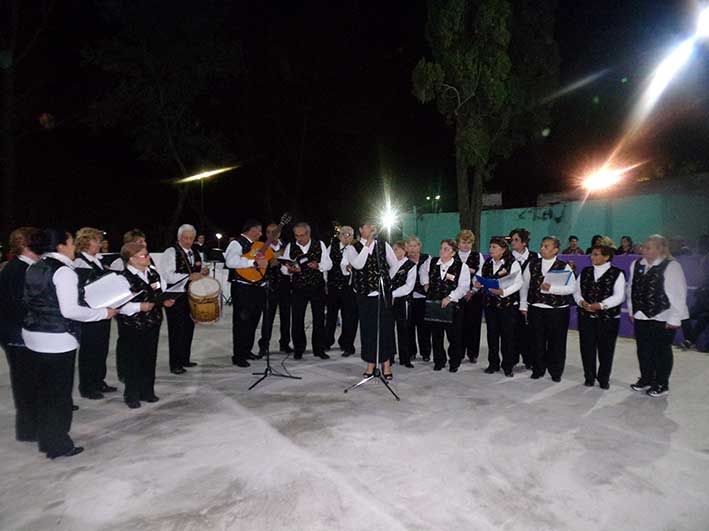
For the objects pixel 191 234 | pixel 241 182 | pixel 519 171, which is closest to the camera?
pixel 191 234

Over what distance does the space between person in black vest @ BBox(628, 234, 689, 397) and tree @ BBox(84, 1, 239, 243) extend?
19.3 m

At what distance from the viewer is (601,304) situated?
564 cm

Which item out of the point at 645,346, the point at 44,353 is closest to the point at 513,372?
the point at 645,346

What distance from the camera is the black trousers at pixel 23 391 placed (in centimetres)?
412

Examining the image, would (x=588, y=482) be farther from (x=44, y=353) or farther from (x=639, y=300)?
(x=44, y=353)

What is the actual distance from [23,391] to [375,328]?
3408 mm

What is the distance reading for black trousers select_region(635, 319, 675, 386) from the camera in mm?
5500

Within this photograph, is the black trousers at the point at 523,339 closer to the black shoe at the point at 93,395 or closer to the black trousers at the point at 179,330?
the black trousers at the point at 179,330

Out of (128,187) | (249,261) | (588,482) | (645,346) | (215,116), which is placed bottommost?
(588,482)

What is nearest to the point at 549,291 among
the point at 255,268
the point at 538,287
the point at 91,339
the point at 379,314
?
the point at 538,287

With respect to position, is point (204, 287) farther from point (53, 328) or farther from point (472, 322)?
point (472, 322)

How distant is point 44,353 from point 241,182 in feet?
84.1

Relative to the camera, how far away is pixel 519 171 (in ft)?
81.1

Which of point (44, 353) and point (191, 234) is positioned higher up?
point (191, 234)
